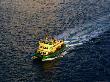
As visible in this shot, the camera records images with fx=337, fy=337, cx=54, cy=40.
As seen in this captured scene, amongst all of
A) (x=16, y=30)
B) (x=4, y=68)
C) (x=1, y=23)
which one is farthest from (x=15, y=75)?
(x=1, y=23)

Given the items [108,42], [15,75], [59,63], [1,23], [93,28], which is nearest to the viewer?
[15,75]

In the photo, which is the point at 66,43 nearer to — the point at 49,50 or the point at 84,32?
the point at 49,50

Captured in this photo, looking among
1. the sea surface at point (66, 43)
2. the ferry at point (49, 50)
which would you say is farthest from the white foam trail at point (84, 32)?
the ferry at point (49, 50)

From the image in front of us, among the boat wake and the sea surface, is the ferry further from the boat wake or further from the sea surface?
the boat wake

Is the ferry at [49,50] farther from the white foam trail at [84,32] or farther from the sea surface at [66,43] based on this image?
the white foam trail at [84,32]

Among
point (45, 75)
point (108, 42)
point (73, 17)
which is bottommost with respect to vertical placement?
point (45, 75)

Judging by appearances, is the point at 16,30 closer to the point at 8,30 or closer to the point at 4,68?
the point at 8,30

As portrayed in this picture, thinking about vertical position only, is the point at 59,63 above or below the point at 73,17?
Answer: below
